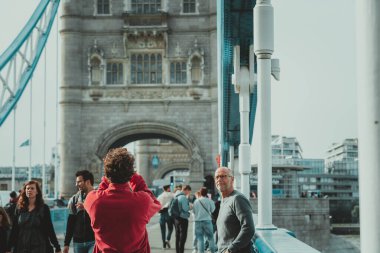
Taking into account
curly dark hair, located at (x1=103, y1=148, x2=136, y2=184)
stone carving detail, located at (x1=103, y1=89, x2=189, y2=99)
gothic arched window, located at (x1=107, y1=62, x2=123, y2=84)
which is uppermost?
gothic arched window, located at (x1=107, y1=62, x2=123, y2=84)

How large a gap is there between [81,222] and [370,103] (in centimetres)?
408

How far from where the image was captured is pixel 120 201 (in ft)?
11.7

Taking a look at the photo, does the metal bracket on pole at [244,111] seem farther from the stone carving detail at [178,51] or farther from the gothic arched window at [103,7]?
the gothic arched window at [103,7]

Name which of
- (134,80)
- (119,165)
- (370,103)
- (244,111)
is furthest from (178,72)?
(370,103)

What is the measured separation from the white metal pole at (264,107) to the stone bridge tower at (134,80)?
2484cm

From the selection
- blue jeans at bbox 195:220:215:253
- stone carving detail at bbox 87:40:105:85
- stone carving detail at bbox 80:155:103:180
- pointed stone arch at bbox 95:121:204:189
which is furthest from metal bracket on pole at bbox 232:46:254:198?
stone carving detail at bbox 87:40:105:85

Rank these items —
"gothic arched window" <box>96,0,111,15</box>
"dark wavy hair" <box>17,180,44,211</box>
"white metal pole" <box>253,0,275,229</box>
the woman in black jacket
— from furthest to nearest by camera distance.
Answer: "gothic arched window" <box>96,0,111,15</box>, "white metal pole" <box>253,0,275,229</box>, "dark wavy hair" <box>17,180,44,211</box>, the woman in black jacket

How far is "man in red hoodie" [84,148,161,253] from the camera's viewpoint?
3.54 meters

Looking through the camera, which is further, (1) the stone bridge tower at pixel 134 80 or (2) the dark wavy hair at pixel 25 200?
(1) the stone bridge tower at pixel 134 80

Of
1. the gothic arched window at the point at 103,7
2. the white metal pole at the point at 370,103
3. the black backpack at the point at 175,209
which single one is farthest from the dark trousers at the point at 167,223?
the gothic arched window at the point at 103,7

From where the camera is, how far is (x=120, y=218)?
3.55 metres

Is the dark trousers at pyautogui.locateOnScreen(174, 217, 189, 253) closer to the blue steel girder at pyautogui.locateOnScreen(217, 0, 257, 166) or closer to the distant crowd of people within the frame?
the blue steel girder at pyautogui.locateOnScreen(217, 0, 257, 166)

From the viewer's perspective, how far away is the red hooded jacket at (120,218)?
354 centimetres

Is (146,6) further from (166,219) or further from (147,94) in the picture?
(166,219)
